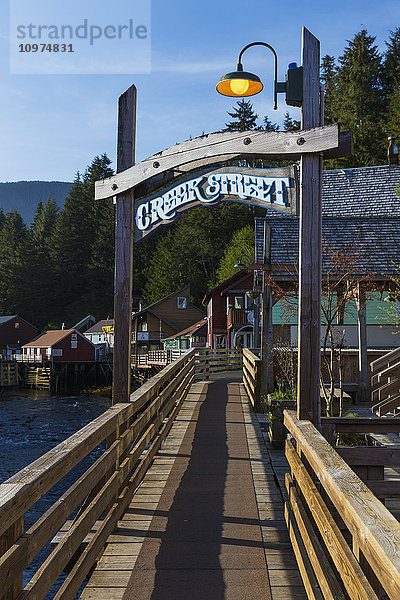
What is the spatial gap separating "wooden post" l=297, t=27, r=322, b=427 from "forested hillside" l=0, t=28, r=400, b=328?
33.2 meters

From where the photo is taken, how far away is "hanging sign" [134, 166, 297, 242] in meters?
5.78

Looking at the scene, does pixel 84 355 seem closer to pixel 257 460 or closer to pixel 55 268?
pixel 55 268

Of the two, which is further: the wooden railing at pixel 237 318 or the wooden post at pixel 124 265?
the wooden railing at pixel 237 318

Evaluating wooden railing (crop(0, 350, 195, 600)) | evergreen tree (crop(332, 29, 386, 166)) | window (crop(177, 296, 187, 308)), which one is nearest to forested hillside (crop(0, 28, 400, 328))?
evergreen tree (crop(332, 29, 386, 166))

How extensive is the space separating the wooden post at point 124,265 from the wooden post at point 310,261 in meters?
1.85

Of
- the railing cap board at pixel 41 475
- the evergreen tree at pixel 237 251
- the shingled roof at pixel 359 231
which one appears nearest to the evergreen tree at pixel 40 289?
the evergreen tree at pixel 237 251

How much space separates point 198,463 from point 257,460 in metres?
0.81

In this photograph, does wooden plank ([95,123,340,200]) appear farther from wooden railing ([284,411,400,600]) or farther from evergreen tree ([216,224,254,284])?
evergreen tree ([216,224,254,284])

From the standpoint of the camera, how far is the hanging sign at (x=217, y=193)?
19.0ft

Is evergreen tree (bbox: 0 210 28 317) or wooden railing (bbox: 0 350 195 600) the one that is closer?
wooden railing (bbox: 0 350 195 600)

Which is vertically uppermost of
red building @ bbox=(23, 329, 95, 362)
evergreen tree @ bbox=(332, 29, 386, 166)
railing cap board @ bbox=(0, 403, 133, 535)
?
evergreen tree @ bbox=(332, 29, 386, 166)

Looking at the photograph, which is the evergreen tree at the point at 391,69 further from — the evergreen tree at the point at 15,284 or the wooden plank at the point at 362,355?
the evergreen tree at the point at 15,284

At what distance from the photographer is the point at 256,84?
5945 mm

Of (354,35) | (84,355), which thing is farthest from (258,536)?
(84,355)
